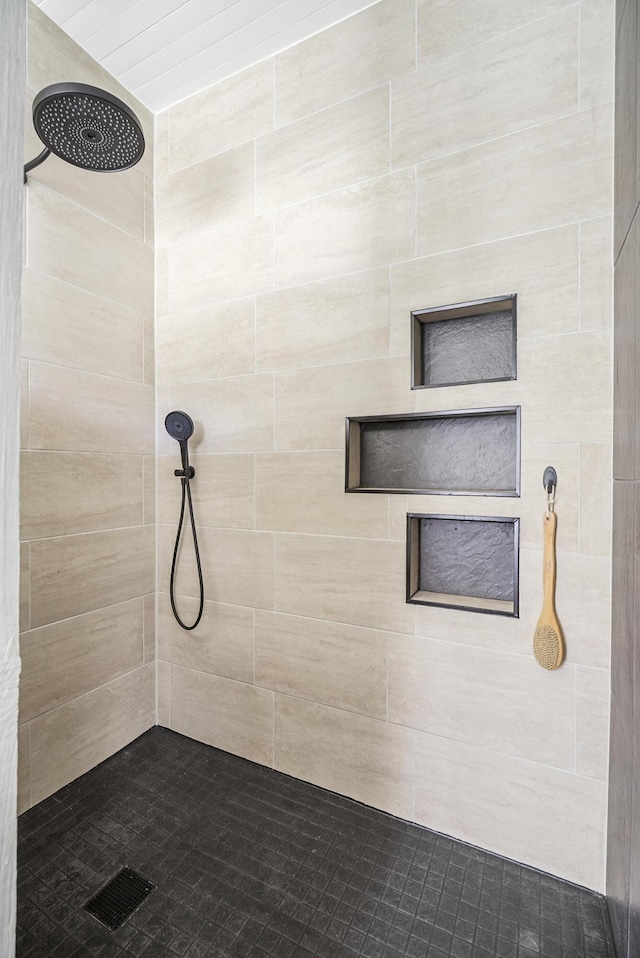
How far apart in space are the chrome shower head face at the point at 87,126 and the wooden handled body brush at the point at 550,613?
151cm

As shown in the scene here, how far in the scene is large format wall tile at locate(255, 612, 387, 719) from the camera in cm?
153

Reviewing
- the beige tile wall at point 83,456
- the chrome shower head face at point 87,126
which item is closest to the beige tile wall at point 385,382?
the beige tile wall at point 83,456

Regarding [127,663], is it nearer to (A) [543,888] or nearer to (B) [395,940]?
(B) [395,940]

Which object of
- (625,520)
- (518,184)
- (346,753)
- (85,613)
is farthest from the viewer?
(85,613)

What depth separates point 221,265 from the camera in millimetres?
1801

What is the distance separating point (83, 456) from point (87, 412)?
0.52ft

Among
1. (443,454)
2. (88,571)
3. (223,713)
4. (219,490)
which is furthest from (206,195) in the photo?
(223,713)

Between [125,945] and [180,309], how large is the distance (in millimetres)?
1943

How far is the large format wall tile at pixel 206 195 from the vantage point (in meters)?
1.75

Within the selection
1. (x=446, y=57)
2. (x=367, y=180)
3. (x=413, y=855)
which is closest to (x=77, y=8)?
(x=367, y=180)

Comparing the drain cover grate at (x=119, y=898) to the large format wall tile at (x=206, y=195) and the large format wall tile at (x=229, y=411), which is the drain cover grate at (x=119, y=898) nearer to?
the large format wall tile at (x=229, y=411)

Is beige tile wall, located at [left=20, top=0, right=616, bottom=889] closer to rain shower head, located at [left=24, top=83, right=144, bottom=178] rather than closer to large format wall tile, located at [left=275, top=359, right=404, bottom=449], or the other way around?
large format wall tile, located at [left=275, top=359, right=404, bottom=449]

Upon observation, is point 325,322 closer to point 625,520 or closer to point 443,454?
point 443,454

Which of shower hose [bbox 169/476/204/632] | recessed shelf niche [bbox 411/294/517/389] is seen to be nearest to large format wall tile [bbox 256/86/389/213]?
recessed shelf niche [bbox 411/294/517/389]
